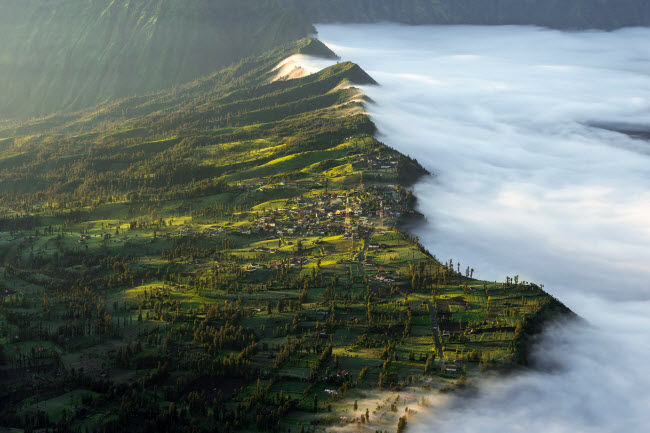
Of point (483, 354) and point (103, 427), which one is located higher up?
point (483, 354)

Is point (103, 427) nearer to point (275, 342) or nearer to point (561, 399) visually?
point (275, 342)

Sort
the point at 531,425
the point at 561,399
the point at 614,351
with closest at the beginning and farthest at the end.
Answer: the point at 531,425
the point at 561,399
the point at 614,351

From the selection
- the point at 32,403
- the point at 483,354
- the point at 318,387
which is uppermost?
the point at 483,354

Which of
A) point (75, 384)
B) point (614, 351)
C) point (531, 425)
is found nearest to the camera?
point (531, 425)

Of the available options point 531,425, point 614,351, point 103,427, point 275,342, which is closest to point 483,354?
point 531,425

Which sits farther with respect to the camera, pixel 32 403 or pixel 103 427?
pixel 32 403

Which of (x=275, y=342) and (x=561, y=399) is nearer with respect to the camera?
(x=561, y=399)

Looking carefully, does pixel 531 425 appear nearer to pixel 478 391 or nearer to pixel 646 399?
pixel 478 391

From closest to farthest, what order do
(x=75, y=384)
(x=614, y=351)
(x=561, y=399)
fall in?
(x=561, y=399) → (x=75, y=384) → (x=614, y=351)

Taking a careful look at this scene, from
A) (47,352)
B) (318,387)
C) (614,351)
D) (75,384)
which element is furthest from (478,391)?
(47,352)
